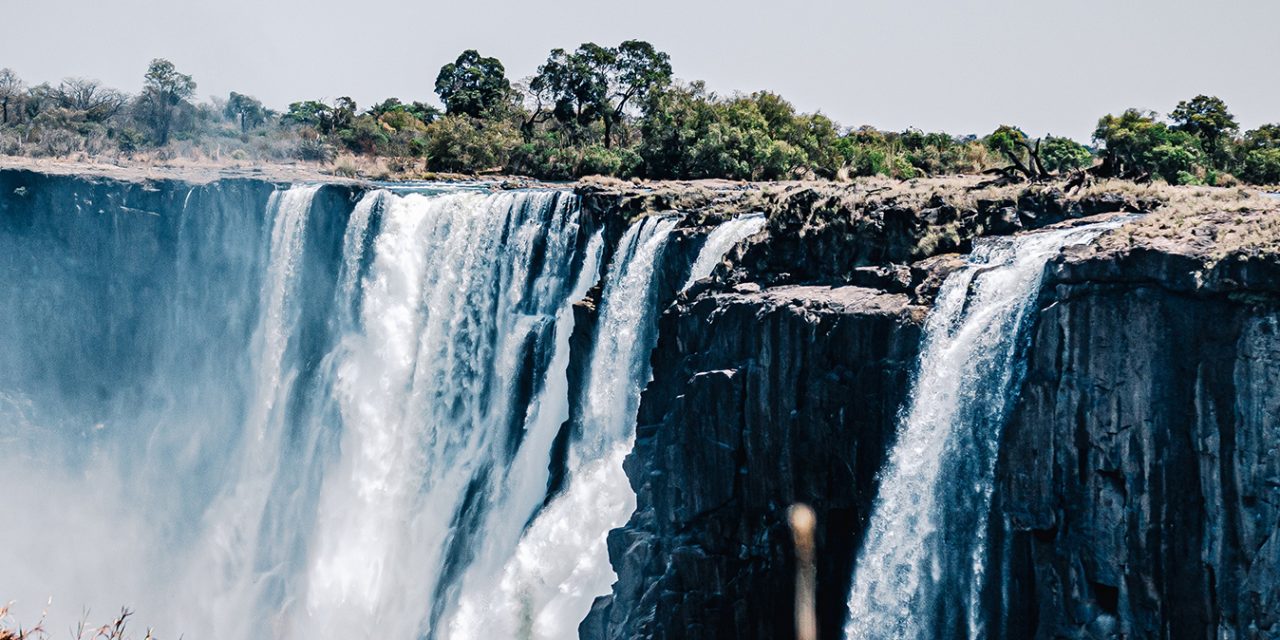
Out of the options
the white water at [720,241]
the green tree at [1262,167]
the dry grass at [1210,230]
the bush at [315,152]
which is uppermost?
the green tree at [1262,167]

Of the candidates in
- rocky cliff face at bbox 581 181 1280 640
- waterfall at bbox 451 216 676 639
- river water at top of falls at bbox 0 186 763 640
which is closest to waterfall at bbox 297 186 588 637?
river water at top of falls at bbox 0 186 763 640

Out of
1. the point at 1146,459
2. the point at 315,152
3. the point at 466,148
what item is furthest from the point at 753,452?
the point at 315,152

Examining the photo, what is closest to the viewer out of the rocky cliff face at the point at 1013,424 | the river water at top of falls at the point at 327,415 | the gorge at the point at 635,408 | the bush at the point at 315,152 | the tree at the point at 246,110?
the rocky cliff face at the point at 1013,424

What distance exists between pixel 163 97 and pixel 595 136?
2830cm

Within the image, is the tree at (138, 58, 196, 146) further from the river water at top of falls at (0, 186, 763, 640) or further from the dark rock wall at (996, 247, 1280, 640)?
the dark rock wall at (996, 247, 1280, 640)

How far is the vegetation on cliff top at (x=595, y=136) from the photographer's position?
113 feet

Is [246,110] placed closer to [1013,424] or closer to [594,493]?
[594,493]

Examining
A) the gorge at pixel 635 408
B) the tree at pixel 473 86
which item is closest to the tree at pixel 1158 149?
the gorge at pixel 635 408

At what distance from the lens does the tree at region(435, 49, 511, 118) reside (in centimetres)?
5741

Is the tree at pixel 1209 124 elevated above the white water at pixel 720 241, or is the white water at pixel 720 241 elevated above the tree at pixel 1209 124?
the tree at pixel 1209 124

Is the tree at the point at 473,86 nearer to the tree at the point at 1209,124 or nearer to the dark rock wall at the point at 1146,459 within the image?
the tree at the point at 1209,124

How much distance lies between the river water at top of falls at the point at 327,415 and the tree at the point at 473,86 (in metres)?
20.3

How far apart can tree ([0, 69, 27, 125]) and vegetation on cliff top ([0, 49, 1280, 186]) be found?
20 cm

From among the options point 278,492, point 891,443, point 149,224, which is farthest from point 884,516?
point 149,224
